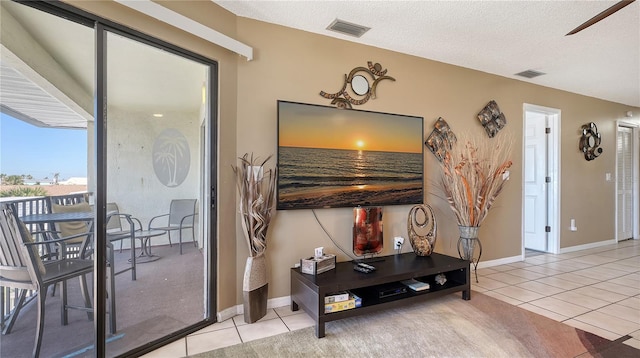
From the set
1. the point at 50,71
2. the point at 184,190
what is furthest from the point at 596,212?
the point at 50,71

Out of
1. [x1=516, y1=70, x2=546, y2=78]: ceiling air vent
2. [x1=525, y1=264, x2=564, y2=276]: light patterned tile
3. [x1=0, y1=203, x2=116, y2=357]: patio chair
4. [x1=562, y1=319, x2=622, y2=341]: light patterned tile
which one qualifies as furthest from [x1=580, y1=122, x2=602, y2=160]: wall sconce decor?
[x1=0, y1=203, x2=116, y2=357]: patio chair

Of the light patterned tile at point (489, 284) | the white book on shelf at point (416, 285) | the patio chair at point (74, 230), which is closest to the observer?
the patio chair at point (74, 230)

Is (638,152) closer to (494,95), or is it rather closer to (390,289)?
(494,95)

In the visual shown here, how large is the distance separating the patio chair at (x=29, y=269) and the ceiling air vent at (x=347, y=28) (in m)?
2.56

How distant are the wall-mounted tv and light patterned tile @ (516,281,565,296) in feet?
4.60

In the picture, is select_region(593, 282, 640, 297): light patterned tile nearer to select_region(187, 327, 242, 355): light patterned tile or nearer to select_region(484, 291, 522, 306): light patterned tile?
select_region(484, 291, 522, 306): light patterned tile

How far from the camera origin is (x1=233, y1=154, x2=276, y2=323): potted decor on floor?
240 centimetres

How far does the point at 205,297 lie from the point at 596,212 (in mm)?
6094

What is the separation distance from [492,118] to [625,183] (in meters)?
3.95

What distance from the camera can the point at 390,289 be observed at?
263 centimetres

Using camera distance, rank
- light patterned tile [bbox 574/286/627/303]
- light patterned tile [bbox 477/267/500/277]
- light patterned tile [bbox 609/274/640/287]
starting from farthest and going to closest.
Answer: light patterned tile [bbox 477/267/500/277] → light patterned tile [bbox 609/274/640/287] → light patterned tile [bbox 574/286/627/303]

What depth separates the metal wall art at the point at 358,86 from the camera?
297cm

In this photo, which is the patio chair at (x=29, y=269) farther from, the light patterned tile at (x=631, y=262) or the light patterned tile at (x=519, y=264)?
the light patterned tile at (x=631, y=262)

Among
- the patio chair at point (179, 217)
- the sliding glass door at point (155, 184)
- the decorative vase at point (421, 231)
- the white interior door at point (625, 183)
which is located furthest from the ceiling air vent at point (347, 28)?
the white interior door at point (625, 183)
